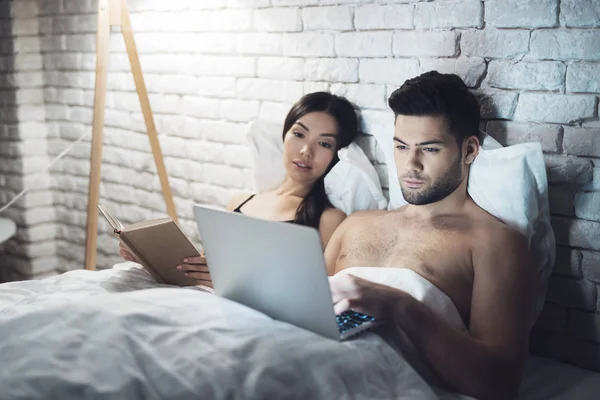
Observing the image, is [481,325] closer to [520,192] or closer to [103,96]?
[520,192]

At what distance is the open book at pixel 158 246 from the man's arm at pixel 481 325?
0.61 m

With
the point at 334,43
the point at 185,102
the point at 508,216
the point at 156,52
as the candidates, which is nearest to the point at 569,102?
the point at 508,216

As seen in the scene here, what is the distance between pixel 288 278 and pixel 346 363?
9.3 inches

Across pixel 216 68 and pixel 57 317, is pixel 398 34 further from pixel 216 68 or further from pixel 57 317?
pixel 57 317

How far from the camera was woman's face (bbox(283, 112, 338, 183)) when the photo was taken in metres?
2.33

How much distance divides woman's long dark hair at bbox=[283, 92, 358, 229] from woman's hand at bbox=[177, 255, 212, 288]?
39 cm

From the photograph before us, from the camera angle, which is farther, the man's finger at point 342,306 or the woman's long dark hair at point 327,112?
the woman's long dark hair at point 327,112

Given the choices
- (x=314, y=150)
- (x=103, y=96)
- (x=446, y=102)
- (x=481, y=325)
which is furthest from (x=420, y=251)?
(x=103, y=96)

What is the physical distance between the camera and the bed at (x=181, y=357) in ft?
4.39

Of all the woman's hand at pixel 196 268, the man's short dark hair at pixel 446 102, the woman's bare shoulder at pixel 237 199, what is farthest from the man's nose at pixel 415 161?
the woman's bare shoulder at pixel 237 199

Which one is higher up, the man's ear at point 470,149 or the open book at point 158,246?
the man's ear at point 470,149

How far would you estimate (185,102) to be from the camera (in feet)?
9.95

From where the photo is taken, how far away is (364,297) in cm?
165

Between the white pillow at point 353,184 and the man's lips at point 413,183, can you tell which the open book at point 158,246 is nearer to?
the white pillow at point 353,184
